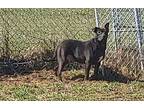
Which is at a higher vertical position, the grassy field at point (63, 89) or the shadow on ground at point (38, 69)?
the shadow on ground at point (38, 69)

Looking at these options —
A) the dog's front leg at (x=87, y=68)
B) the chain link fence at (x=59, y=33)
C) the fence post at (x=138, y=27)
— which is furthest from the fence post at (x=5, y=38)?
the fence post at (x=138, y=27)

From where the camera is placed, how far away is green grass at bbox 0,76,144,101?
7102 mm

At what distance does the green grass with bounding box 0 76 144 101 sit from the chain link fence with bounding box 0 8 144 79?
1.77ft

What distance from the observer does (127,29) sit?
8383mm

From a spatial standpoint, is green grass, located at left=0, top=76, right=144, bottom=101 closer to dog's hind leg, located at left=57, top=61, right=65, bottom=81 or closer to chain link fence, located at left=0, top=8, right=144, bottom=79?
dog's hind leg, located at left=57, top=61, right=65, bottom=81

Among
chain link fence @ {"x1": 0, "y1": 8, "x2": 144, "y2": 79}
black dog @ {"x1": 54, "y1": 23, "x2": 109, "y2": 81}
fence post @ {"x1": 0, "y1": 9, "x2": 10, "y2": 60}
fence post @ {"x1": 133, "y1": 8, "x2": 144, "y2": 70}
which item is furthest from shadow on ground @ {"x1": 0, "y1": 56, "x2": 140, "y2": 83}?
fence post @ {"x1": 133, "y1": 8, "x2": 144, "y2": 70}

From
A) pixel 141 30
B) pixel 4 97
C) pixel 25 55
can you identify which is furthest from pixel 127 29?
pixel 4 97

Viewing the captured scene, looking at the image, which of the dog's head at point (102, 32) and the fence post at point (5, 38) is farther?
the fence post at point (5, 38)

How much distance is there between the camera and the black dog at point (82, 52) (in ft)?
24.9

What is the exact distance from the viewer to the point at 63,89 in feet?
24.2

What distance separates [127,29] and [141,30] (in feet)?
0.67

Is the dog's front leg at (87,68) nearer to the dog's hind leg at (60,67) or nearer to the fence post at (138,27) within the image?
the dog's hind leg at (60,67)

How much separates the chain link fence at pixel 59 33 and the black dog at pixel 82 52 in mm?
413

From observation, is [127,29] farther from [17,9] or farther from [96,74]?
[17,9]
